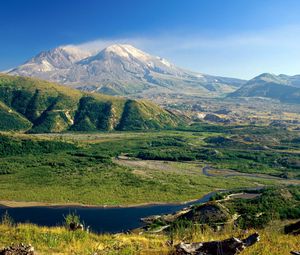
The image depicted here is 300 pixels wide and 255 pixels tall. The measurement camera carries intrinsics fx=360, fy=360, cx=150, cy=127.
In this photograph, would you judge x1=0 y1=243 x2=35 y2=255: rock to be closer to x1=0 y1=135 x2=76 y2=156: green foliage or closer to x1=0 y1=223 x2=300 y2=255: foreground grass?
x1=0 y1=223 x2=300 y2=255: foreground grass

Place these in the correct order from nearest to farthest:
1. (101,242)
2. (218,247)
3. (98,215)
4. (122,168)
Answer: (218,247), (101,242), (98,215), (122,168)

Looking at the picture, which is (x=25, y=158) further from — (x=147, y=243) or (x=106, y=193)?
(x=147, y=243)

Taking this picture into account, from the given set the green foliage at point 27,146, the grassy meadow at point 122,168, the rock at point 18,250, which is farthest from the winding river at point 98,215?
the green foliage at point 27,146

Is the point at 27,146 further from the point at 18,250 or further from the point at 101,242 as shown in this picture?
the point at 18,250

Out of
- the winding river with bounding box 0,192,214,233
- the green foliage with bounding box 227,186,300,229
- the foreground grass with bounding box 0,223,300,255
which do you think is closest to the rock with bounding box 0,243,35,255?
the foreground grass with bounding box 0,223,300,255

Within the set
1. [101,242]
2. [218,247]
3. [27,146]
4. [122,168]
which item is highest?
[218,247]

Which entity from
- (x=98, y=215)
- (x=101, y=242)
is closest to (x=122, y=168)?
(x=98, y=215)

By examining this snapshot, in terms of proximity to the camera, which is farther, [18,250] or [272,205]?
[272,205]
